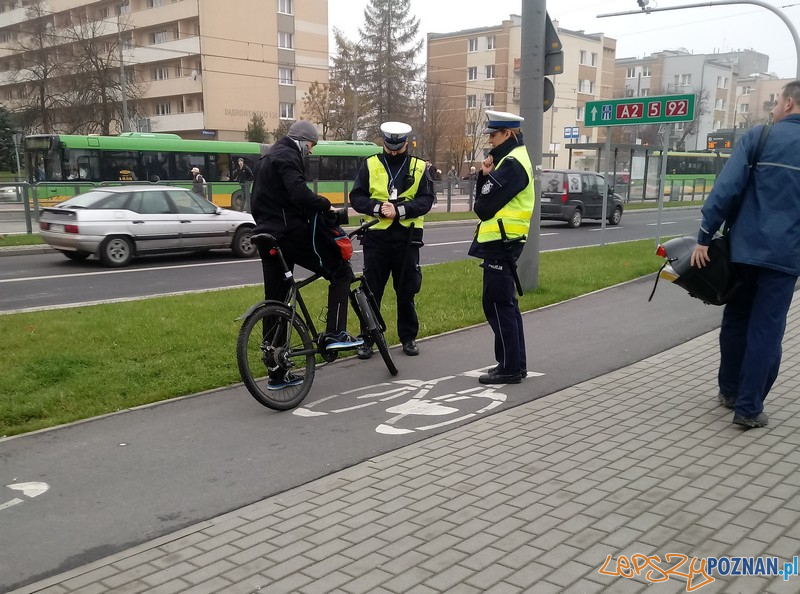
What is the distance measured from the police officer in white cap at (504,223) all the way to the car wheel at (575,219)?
Result: 64.6ft

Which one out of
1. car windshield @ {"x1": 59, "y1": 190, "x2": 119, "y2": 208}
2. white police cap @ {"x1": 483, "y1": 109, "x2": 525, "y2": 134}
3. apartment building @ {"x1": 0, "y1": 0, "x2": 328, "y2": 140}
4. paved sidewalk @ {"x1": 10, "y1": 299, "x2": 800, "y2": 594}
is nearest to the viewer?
paved sidewalk @ {"x1": 10, "y1": 299, "x2": 800, "y2": 594}

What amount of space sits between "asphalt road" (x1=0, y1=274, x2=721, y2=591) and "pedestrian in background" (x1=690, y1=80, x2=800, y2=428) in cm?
158

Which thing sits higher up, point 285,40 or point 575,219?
point 285,40

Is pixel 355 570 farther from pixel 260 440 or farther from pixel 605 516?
pixel 260 440

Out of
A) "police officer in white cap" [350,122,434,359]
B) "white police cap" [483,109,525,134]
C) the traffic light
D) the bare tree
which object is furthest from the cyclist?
the bare tree

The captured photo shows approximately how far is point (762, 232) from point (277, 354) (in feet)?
11.0

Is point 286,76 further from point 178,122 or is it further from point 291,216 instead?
point 291,216

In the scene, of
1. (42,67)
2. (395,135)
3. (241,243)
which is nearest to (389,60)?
(42,67)

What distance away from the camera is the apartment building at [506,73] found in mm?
70938

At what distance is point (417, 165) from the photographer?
258 inches

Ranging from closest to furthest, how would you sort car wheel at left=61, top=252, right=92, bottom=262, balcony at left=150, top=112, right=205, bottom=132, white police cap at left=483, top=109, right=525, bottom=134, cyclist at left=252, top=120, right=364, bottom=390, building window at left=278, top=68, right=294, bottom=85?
cyclist at left=252, top=120, right=364, bottom=390 < white police cap at left=483, top=109, right=525, bottom=134 < car wheel at left=61, top=252, right=92, bottom=262 < balcony at left=150, top=112, right=205, bottom=132 < building window at left=278, top=68, right=294, bottom=85

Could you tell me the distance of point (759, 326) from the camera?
4672 mm

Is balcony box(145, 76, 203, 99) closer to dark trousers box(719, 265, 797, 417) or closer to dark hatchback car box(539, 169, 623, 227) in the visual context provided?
dark hatchback car box(539, 169, 623, 227)

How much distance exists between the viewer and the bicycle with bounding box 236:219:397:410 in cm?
503
